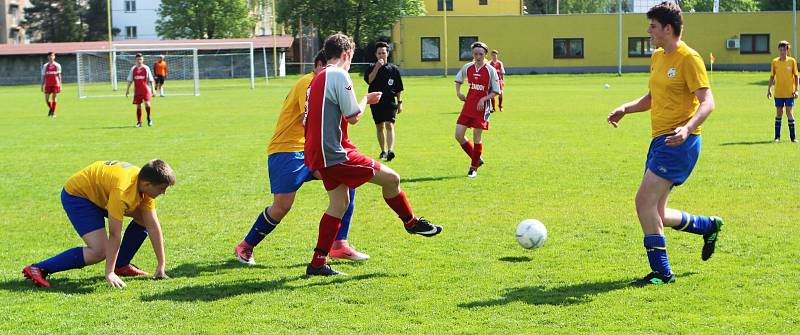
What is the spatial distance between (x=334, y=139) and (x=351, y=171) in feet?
0.94

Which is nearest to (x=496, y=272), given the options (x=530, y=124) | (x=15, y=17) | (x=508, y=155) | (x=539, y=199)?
(x=539, y=199)

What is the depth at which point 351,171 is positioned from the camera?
22.8 feet

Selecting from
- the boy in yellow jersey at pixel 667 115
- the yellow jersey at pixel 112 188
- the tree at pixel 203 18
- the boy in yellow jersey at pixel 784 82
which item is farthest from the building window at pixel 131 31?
the boy in yellow jersey at pixel 667 115

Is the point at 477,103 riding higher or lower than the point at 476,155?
higher

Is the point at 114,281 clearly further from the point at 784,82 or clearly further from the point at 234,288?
the point at 784,82

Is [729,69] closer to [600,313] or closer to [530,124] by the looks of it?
[530,124]

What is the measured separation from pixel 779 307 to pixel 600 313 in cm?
119

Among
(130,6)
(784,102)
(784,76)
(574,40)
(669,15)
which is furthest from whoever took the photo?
(130,6)

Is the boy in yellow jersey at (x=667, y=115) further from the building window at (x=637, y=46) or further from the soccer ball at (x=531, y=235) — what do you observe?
the building window at (x=637, y=46)

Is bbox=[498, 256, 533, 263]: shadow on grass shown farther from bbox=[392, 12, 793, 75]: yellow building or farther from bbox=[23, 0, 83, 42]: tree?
bbox=[23, 0, 83, 42]: tree

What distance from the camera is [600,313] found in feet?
19.7

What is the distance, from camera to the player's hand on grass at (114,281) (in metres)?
6.81

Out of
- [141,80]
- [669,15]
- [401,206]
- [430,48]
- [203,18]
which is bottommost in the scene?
[401,206]

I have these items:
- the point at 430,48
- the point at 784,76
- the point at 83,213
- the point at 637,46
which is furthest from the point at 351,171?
the point at 637,46
